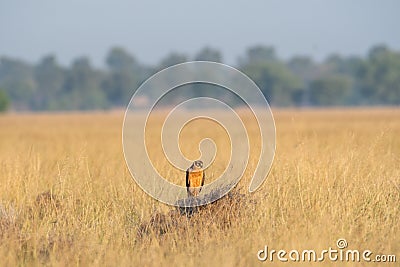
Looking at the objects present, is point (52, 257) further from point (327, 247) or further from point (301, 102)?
point (301, 102)

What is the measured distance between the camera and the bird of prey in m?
6.16

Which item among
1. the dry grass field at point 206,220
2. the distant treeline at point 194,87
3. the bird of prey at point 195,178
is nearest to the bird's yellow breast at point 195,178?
the bird of prey at point 195,178

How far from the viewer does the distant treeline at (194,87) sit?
9642 cm

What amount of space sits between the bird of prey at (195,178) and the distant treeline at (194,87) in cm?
7910

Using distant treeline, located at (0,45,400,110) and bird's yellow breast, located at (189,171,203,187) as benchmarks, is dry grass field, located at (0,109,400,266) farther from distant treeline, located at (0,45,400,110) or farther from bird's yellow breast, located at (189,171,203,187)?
distant treeline, located at (0,45,400,110)

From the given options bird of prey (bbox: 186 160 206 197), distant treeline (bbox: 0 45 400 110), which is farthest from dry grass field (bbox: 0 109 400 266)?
distant treeline (bbox: 0 45 400 110)

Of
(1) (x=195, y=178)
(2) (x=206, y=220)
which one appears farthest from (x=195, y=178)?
(2) (x=206, y=220)

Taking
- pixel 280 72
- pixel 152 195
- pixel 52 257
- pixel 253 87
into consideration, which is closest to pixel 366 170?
pixel 253 87

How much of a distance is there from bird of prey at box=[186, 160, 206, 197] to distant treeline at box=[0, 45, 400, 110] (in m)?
79.1

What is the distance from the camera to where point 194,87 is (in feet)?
A: 282

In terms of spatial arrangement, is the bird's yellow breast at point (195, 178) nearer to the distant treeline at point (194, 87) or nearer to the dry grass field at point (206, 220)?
the dry grass field at point (206, 220)

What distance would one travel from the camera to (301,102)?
336ft

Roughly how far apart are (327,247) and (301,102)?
9805cm

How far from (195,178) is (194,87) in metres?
80.0
